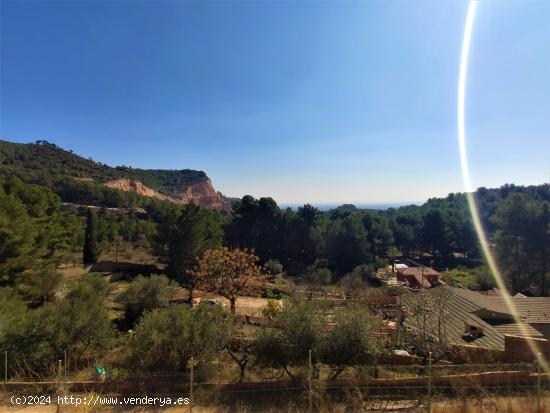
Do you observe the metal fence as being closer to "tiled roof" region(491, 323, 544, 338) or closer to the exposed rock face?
"tiled roof" region(491, 323, 544, 338)

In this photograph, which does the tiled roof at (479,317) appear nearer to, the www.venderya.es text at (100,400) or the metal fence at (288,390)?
the metal fence at (288,390)

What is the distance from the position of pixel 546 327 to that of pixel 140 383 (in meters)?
16.2

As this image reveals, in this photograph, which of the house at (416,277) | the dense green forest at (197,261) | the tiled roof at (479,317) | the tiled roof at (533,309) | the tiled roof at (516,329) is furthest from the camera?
the house at (416,277)

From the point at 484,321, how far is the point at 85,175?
96.5m

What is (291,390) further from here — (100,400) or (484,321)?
(484,321)

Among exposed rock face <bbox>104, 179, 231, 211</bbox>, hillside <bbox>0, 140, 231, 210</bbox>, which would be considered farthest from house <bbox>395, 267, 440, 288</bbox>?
exposed rock face <bbox>104, 179, 231, 211</bbox>

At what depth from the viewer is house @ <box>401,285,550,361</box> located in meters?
11.2

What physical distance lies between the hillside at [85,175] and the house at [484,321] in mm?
27396

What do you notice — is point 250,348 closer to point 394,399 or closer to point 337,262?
point 394,399

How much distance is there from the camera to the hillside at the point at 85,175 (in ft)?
219

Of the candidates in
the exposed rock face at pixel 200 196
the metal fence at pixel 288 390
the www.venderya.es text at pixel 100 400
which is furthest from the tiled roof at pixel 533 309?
the exposed rock face at pixel 200 196

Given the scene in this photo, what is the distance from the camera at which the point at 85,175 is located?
89062 millimetres

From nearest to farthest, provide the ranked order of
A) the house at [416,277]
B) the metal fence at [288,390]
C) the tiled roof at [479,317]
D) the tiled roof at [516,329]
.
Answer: the metal fence at [288,390], the tiled roof at [479,317], the tiled roof at [516,329], the house at [416,277]

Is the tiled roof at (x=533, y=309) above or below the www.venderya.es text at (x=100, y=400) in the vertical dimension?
above
